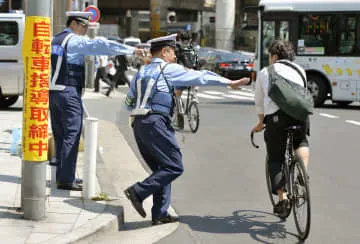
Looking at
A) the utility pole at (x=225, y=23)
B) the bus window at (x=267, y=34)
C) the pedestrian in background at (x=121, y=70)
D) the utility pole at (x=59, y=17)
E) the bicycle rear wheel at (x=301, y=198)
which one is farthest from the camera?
the utility pole at (x=225, y=23)

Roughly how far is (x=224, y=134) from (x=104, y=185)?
6.67 metres

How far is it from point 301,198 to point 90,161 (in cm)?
225

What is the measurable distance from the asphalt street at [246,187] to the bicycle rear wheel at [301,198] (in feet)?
0.52

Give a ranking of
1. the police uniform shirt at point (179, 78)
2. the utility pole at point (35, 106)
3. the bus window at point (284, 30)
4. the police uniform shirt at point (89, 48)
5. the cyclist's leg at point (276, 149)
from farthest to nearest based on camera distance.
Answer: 1. the bus window at point (284, 30)
2. the police uniform shirt at point (89, 48)
3. the cyclist's leg at point (276, 149)
4. the police uniform shirt at point (179, 78)
5. the utility pole at point (35, 106)

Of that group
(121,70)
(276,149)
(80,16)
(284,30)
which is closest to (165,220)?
(276,149)

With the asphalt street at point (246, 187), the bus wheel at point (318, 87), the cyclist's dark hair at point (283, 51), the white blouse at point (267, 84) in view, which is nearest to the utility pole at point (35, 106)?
the asphalt street at point (246, 187)

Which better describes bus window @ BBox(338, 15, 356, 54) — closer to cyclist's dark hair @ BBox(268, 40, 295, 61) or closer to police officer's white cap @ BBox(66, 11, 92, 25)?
police officer's white cap @ BBox(66, 11, 92, 25)

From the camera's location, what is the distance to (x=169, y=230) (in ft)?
24.2

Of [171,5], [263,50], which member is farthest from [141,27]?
[263,50]

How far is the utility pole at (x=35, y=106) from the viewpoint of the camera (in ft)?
23.0

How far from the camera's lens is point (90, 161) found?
8141mm

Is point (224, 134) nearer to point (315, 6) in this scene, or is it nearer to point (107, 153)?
point (107, 153)

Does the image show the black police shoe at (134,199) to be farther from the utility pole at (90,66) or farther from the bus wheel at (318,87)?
the utility pole at (90,66)

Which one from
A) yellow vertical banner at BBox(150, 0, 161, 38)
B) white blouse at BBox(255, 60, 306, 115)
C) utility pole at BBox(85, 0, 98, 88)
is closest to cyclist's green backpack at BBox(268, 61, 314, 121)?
white blouse at BBox(255, 60, 306, 115)
